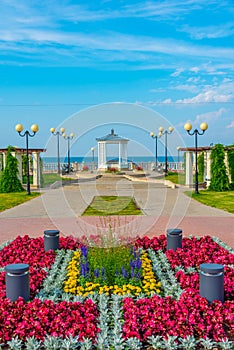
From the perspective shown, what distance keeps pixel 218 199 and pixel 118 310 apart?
11.6 metres

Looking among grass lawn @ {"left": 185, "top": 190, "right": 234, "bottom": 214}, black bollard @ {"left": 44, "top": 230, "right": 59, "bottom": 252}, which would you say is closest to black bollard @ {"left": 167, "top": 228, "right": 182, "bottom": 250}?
black bollard @ {"left": 44, "top": 230, "right": 59, "bottom": 252}

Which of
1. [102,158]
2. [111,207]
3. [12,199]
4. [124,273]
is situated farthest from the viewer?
[102,158]

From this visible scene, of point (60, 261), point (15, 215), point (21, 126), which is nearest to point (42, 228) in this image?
point (15, 215)

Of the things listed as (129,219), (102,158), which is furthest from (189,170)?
(129,219)

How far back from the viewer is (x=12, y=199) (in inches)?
631

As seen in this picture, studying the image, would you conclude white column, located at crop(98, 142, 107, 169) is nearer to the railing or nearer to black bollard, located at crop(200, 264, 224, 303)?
the railing

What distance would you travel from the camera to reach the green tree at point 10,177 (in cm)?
1878

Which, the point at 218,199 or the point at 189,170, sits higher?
the point at 189,170

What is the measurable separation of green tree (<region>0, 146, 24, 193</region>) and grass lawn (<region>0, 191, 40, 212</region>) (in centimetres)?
58

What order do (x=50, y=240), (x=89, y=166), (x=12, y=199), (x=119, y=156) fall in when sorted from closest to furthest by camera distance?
1. (x=50, y=240)
2. (x=12, y=199)
3. (x=119, y=156)
4. (x=89, y=166)

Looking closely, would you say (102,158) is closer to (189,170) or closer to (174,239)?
(189,170)

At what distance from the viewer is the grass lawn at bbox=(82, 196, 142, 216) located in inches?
485

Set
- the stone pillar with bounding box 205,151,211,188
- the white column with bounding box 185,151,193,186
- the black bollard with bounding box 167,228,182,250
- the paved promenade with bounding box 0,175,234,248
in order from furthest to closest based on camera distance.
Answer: the white column with bounding box 185,151,193,186, the stone pillar with bounding box 205,151,211,188, the paved promenade with bounding box 0,175,234,248, the black bollard with bounding box 167,228,182,250

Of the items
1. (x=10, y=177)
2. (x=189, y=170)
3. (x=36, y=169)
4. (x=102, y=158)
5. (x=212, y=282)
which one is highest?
(x=102, y=158)
